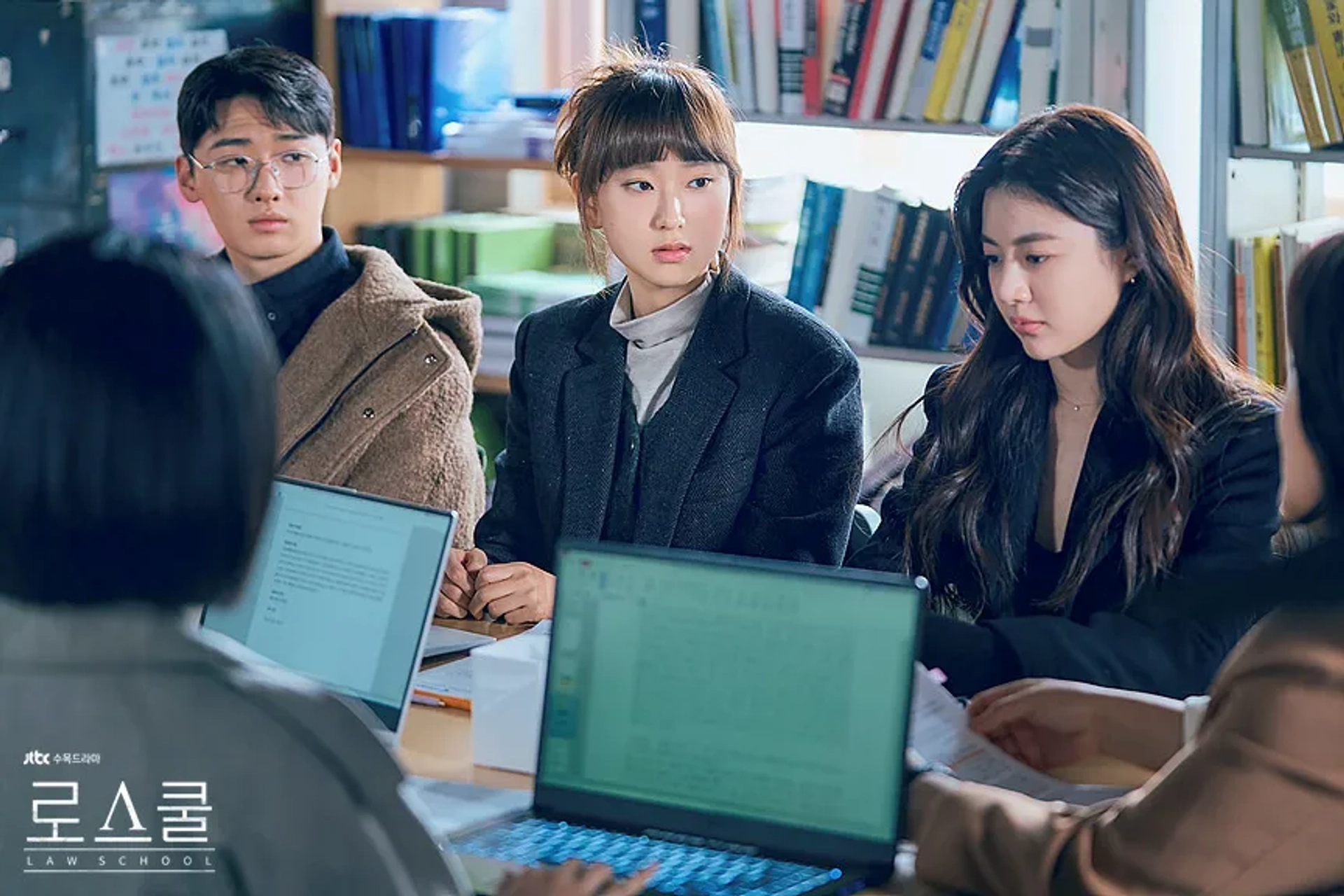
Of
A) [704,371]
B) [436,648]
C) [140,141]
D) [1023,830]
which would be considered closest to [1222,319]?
[704,371]

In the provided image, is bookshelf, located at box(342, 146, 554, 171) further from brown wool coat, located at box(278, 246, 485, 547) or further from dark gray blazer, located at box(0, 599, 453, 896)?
dark gray blazer, located at box(0, 599, 453, 896)

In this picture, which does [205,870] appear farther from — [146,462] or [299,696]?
[146,462]

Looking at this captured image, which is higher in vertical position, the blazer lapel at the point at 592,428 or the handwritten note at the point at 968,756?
the blazer lapel at the point at 592,428

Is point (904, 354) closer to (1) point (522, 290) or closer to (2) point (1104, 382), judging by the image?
(1) point (522, 290)

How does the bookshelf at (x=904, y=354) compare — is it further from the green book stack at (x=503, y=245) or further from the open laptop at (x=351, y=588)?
the open laptop at (x=351, y=588)

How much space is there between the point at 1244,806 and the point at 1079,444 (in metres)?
0.94

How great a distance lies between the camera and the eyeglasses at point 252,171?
8.52 ft

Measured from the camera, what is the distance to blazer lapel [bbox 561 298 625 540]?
237 centimetres

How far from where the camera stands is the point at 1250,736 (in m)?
1.25

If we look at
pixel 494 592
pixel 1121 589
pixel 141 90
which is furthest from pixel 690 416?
pixel 141 90

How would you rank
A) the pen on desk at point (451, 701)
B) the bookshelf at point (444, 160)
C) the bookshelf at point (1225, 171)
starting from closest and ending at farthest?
the pen on desk at point (451, 701), the bookshelf at point (1225, 171), the bookshelf at point (444, 160)

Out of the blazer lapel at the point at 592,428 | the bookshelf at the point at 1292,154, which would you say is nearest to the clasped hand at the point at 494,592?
the blazer lapel at the point at 592,428

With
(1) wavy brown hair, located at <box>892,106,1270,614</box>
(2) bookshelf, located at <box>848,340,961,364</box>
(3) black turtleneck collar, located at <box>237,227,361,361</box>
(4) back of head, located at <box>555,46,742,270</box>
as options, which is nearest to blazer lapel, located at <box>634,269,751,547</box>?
(4) back of head, located at <box>555,46,742,270</box>

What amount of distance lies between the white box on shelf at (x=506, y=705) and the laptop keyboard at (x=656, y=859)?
171mm
